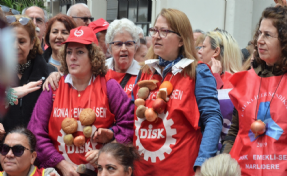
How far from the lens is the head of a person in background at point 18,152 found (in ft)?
10.6

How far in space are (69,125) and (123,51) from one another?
4.02 feet

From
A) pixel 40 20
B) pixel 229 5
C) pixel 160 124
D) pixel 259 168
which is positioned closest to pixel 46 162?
pixel 160 124

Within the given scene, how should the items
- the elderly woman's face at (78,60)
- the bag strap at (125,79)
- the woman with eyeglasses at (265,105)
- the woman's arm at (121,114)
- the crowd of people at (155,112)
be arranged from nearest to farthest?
the woman with eyeglasses at (265,105)
the crowd of people at (155,112)
the woman's arm at (121,114)
the elderly woman's face at (78,60)
the bag strap at (125,79)

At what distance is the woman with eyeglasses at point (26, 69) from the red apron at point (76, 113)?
1.16ft

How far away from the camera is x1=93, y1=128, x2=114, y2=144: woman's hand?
2941 mm

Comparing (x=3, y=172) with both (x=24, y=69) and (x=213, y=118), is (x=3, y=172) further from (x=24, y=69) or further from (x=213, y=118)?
(x=213, y=118)

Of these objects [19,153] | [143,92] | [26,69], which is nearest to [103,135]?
[143,92]

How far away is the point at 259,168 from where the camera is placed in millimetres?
2379

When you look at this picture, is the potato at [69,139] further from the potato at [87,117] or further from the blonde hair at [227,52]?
the blonde hair at [227,52]

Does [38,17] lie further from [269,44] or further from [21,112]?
[269,44]

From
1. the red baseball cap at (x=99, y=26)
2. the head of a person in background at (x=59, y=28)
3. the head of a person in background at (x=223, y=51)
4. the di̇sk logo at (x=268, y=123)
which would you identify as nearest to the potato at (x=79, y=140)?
the di̇sk logo at (x=268, y=123)

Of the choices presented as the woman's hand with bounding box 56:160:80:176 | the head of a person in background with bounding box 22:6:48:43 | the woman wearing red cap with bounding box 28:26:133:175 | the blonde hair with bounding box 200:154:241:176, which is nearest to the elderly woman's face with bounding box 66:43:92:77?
the woman wearing red cap with bounding box 28:26:133:175

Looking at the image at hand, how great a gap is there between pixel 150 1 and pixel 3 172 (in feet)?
24.9

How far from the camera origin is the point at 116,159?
295 cm
